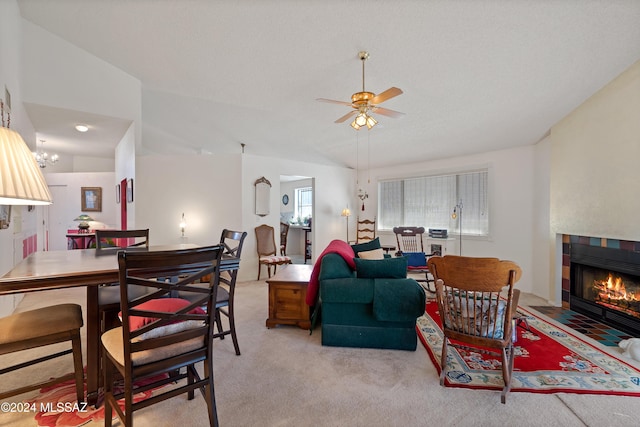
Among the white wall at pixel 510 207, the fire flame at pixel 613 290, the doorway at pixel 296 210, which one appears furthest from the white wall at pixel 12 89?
the white wall at pixel 510 207

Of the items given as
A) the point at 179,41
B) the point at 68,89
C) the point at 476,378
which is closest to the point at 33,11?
the point at 68,89

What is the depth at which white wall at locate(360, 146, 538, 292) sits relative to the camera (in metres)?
4.75

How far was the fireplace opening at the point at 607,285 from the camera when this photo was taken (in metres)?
3.00

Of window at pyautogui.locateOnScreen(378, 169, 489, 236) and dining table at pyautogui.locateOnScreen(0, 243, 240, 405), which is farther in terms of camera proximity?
window at pyautogui.locateOnScreen(378, 169, 489, 236)

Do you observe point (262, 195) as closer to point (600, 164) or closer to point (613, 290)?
point (600, 164)

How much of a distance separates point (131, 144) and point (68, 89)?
41.4 inches

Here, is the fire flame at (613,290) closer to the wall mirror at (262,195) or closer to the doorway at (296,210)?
the wall mirror at (262,195)

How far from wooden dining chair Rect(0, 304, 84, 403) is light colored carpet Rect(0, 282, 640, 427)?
27 cm

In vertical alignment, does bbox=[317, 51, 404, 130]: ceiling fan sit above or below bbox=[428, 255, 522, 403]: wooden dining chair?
above

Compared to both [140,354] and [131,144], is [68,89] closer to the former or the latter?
[131,144]

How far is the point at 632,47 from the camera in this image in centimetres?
274

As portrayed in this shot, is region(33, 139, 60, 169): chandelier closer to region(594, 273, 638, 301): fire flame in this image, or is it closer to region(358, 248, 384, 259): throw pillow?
region(358, 248, 384, 259): throw pillow

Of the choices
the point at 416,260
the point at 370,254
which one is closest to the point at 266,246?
the point at 370,254

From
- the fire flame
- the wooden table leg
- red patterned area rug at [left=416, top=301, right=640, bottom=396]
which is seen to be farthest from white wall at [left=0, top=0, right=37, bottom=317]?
the fire flame
